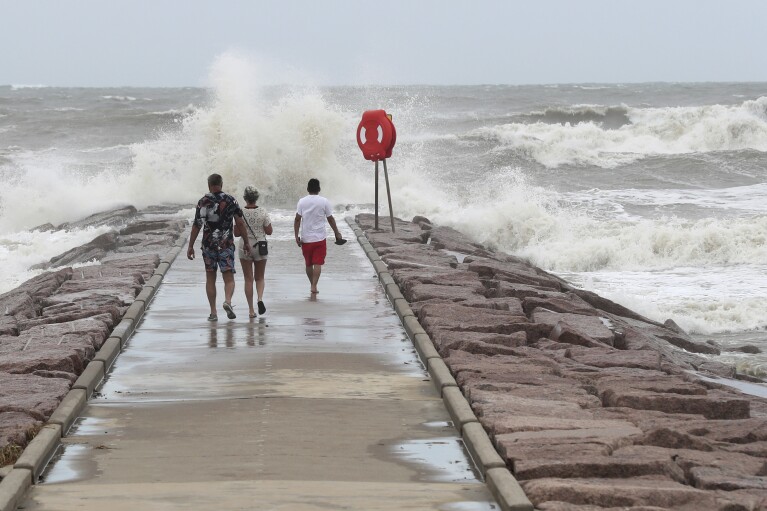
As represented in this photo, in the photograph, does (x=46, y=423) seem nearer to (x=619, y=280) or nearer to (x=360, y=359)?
(x=360, y=359)

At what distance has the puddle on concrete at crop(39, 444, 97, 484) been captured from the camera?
5.51 meters

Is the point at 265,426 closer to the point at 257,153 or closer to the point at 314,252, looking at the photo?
the point at 314,252

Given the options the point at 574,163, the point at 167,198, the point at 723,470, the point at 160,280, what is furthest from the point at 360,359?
the point at 574,163

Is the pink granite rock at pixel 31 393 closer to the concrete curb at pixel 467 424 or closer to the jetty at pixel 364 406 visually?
the jetty at pixel 364 406

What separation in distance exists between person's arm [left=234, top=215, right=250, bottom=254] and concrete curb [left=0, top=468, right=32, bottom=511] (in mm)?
5023

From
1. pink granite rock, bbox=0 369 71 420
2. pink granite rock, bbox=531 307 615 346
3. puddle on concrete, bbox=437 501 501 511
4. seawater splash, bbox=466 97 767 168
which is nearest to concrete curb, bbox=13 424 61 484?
pink granite rock, bbox=0 369 71 420

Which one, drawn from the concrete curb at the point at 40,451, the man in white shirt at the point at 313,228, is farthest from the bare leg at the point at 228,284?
the concrete curb at the point at 40,451

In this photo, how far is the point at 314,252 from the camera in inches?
467

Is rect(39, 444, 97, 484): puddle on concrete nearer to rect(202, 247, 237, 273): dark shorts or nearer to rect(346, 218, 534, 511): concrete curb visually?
rect(346, 218, 534, 511): concrete curb

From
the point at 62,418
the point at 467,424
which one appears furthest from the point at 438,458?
the point at 62,418

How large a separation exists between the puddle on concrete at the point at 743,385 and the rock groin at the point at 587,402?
0.91ft

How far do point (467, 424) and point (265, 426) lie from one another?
3.82 feet

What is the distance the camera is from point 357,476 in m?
5.55

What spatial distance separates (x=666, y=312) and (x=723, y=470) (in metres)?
9.70
